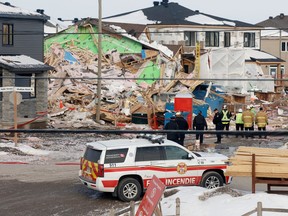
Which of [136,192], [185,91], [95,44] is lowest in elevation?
[136,192]

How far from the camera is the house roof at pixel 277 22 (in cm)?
10200

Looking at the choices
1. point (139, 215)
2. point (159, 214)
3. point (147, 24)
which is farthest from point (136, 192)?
point (147, 24)

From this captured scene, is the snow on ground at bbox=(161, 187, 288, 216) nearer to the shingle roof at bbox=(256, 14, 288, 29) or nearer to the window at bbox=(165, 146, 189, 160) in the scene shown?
the window at bbox=(165, 146, 189, 160)

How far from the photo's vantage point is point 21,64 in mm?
39125

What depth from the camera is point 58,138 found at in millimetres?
35062

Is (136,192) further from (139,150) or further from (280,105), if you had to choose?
(280,105)

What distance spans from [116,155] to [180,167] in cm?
187

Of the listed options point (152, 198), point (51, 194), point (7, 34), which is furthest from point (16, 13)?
point (152, 198)

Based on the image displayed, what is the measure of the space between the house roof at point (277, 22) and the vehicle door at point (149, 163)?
8291cm

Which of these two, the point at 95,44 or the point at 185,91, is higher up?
the point at 95,44

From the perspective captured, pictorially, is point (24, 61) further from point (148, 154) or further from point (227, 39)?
point (227, 39)

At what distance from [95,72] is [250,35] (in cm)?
3170

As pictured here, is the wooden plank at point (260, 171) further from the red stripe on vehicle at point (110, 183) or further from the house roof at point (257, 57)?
the house roof at point (257, 57)

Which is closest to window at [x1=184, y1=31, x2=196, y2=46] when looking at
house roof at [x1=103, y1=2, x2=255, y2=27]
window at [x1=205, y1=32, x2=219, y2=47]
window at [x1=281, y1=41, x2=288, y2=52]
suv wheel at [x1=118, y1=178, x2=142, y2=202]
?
house roof at [x1=103, y1=2, x2=255, y2=27]
